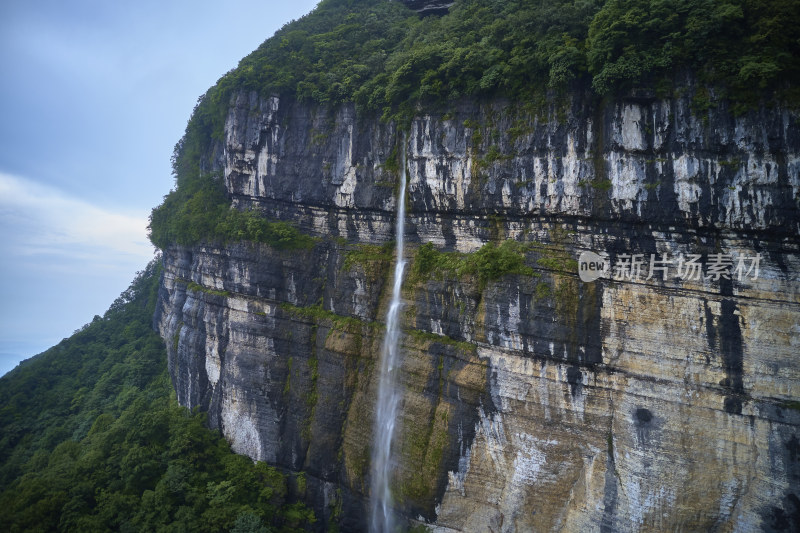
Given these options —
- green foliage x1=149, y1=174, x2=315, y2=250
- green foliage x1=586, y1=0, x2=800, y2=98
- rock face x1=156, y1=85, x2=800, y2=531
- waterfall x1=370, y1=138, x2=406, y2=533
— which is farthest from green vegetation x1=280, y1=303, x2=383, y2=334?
green foliage x1=586, y1=0, x2=800, y2=98

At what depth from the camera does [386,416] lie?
14609 mm

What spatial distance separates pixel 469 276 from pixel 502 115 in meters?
5.19

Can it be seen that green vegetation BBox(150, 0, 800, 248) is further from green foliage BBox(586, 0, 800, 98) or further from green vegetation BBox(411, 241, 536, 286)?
green vegetation BBox(411, 241, 536, 286)

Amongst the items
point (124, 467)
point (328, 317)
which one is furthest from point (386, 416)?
point (124, 467)

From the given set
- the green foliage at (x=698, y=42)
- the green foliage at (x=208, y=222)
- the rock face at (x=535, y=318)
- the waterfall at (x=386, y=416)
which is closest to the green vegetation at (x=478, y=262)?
the rock face at (x=535, y=318)

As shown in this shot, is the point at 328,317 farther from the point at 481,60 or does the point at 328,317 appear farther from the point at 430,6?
the point at 430,6

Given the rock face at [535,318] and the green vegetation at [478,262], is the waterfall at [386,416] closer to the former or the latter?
the rock face at [535,318]

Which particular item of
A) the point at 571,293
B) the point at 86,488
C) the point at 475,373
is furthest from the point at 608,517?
the point at 86,488

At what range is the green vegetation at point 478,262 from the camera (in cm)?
1272

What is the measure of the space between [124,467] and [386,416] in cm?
965

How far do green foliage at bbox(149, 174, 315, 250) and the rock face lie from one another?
64 centimetres

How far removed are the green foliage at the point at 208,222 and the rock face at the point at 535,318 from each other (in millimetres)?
643

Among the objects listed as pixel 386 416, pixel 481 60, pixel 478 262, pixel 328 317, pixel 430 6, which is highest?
pixel 430 6

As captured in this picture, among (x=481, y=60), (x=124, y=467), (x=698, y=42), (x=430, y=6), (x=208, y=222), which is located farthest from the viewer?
(x=430, y=6)
